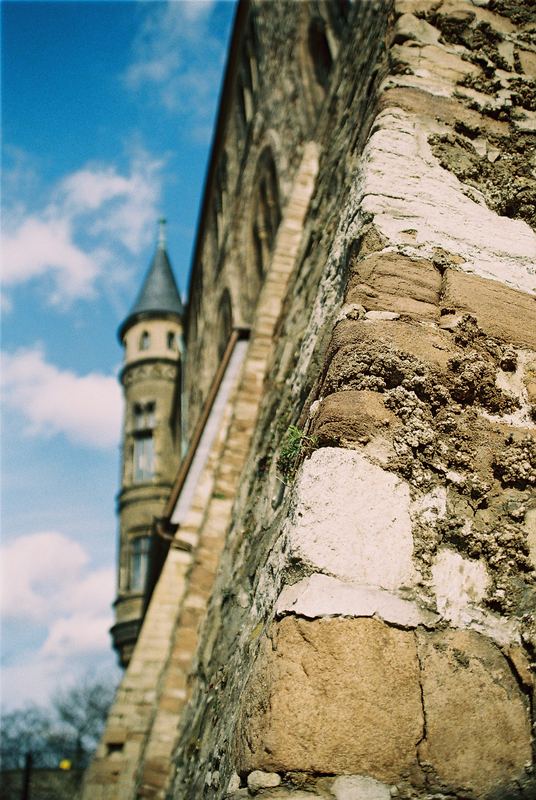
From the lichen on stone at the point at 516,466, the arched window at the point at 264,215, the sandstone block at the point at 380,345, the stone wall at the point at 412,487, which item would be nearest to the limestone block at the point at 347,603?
the stone wall at the point at 412,487

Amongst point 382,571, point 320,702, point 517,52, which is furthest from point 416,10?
point 320,702

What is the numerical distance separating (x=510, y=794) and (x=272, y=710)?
1.58ft

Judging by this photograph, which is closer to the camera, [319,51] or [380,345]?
[380,345]

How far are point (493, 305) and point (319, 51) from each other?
777 centimetres

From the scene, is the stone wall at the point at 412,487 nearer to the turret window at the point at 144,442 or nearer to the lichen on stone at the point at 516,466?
the lichen on stone at the point at 516,466

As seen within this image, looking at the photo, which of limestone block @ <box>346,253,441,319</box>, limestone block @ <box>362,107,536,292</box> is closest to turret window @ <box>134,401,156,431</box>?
limestone block @ <box>362,107,536,292</box>

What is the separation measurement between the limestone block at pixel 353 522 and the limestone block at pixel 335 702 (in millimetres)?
123

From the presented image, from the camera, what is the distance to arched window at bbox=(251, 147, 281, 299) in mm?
10109

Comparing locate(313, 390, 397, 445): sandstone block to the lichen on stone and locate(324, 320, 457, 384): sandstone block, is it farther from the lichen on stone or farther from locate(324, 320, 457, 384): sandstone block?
the lichen on stone

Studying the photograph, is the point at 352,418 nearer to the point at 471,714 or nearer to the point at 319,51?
the point at 471,714

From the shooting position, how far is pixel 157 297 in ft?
76.9

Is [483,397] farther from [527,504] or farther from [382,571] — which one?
[382,571]

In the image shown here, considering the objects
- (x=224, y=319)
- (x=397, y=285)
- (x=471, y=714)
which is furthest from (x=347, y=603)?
(x=224, y=319)

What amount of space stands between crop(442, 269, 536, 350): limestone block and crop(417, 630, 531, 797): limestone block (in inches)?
33.8
